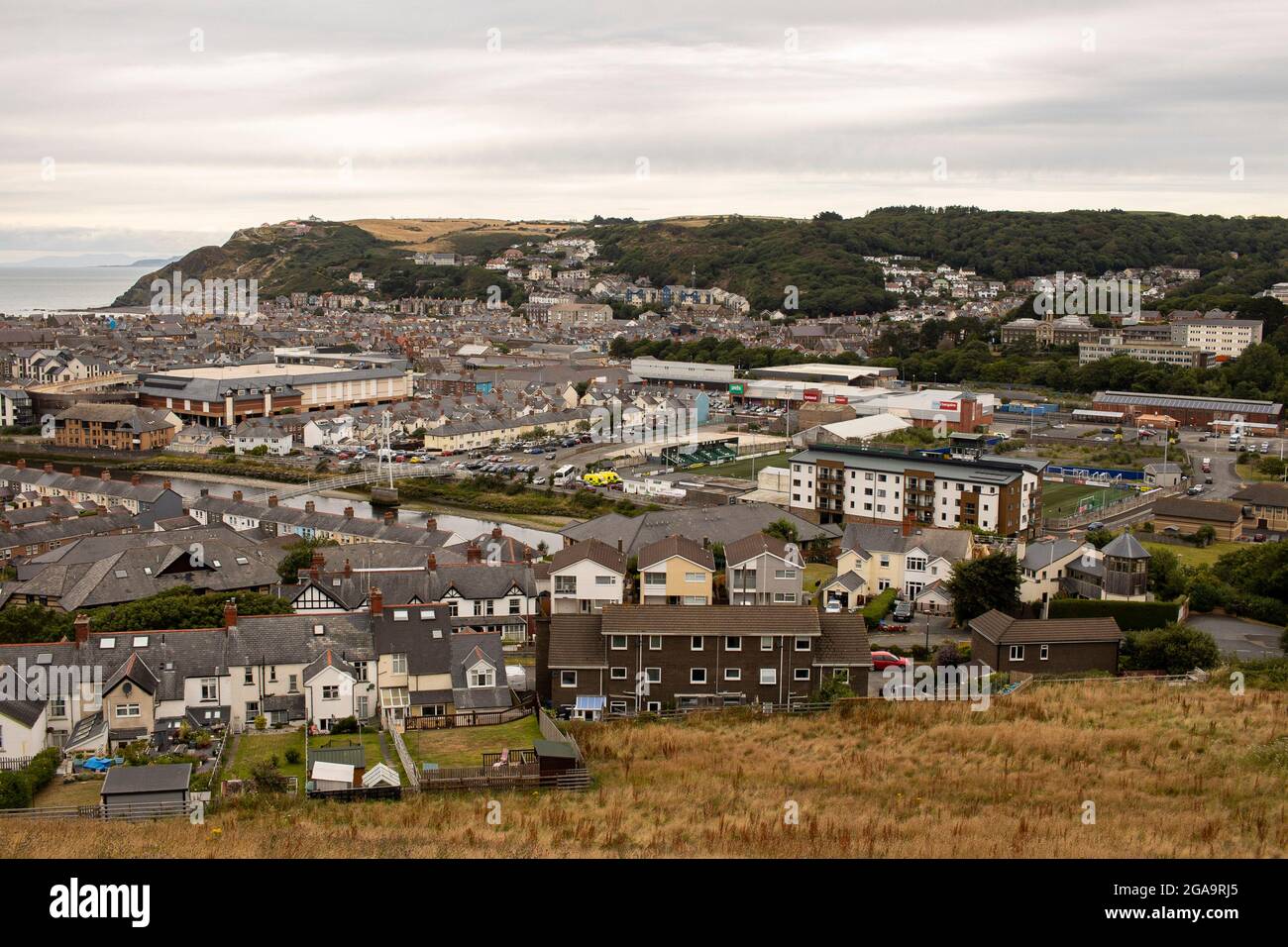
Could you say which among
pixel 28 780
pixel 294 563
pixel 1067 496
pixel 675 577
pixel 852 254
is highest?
pixel 852 254

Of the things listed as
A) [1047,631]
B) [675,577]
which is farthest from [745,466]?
[1047,631]

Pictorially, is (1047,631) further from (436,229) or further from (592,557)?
(436,229)

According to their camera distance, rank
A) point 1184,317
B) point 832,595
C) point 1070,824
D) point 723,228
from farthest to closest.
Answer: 1. point 723,228
2. point 1184,317
3. point 832,595
4. point 1070,824

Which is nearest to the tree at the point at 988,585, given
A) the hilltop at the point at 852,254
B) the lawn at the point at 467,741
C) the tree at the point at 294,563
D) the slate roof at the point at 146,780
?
the lawn at the point at 467,741

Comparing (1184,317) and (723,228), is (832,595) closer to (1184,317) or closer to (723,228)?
(1184,317)

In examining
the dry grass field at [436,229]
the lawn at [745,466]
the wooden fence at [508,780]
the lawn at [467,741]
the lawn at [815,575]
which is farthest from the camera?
the dry grass field at [436,229]

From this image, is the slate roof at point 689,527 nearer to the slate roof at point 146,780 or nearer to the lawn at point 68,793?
the lawn at point 68,793
